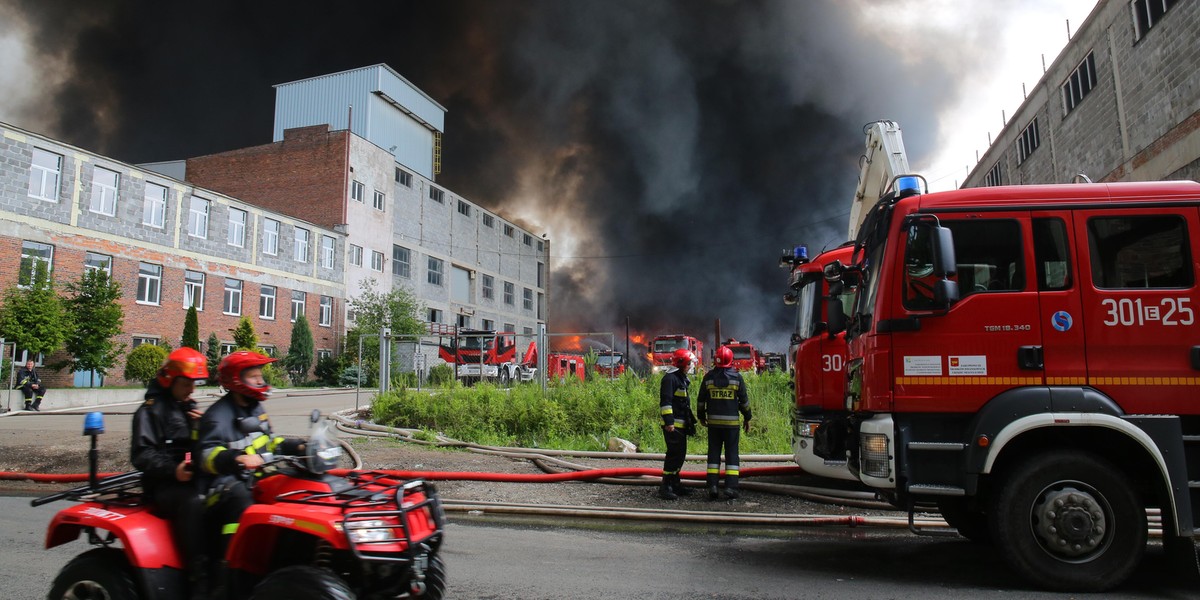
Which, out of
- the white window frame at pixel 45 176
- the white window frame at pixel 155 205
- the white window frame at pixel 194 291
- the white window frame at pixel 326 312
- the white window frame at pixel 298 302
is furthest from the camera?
the white window frame at pixel 326 312

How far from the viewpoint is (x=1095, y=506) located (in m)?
4.64

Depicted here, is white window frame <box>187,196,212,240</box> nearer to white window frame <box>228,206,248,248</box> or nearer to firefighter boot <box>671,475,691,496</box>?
white window frame <box>228,206,248,248</box>

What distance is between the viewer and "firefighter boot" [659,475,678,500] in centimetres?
797

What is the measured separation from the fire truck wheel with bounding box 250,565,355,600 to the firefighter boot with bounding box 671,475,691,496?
5452 mm

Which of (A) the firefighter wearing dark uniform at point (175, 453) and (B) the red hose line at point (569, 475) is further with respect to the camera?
(B) the red hose line at point (569, 475)

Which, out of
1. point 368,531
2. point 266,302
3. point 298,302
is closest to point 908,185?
point 368,531

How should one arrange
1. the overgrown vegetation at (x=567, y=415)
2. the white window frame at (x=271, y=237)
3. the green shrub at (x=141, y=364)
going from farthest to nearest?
1. the white window frame at (x=271, y=237)
2. the green shrub at (x=141, y=364)
3. the overgrown vegetation at (x=567, y=415)

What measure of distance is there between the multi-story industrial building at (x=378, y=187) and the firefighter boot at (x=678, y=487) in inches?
1353

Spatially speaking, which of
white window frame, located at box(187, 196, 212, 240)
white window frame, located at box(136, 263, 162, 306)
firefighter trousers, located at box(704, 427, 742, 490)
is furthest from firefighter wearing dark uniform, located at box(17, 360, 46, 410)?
firefighter trousers, located at box(704, 427, 742, 490)

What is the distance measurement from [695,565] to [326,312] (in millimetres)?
35849

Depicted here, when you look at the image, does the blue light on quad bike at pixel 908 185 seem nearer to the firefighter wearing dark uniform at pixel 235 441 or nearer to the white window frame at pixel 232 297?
the firefighter wearing dark uniform at pixel 235 441

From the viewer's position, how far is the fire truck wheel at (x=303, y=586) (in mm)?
2857

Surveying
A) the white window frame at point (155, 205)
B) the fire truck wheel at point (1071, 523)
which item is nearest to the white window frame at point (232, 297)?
the white window frame at point (155, 205)

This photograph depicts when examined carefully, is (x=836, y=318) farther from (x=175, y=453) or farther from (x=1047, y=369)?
(x=175, y=453)
